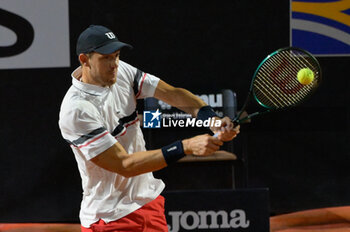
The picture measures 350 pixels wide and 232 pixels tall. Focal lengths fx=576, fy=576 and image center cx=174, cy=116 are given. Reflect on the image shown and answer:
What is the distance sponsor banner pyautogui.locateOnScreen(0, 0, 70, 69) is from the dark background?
0.08 m

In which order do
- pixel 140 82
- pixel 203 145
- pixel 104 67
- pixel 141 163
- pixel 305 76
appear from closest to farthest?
pixel 203 145, pixel 141 163, pixel 104 67, pixel 140 82, pixel 305 76

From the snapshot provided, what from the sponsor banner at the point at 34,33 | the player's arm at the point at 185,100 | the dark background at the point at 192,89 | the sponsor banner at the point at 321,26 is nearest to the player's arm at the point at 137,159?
the player's arm at the point at 185,100

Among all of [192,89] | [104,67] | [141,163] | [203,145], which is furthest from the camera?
[192,89]

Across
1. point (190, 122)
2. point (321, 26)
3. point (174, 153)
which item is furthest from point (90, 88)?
point (321, 26)

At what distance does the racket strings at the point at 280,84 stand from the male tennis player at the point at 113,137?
0.43 metres

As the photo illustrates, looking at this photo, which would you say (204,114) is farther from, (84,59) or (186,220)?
(186,220)

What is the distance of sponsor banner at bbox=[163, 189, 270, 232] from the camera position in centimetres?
427

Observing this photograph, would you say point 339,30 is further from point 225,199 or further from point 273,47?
point 225,199

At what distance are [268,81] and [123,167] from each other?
3.52ft

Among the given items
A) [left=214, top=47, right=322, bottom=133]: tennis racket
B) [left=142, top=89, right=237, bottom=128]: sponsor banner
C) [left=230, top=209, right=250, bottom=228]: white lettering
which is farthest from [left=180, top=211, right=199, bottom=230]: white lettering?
[left=214, top=47, right=322, bottom=133]: tennis racket

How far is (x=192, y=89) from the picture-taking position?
16.6ft

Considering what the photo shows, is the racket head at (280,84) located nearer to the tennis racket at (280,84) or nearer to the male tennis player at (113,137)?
the tennis racket at (280,84)

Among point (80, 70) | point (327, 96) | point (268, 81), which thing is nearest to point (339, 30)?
point (327, 96)

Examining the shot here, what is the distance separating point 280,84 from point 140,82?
802 mm
